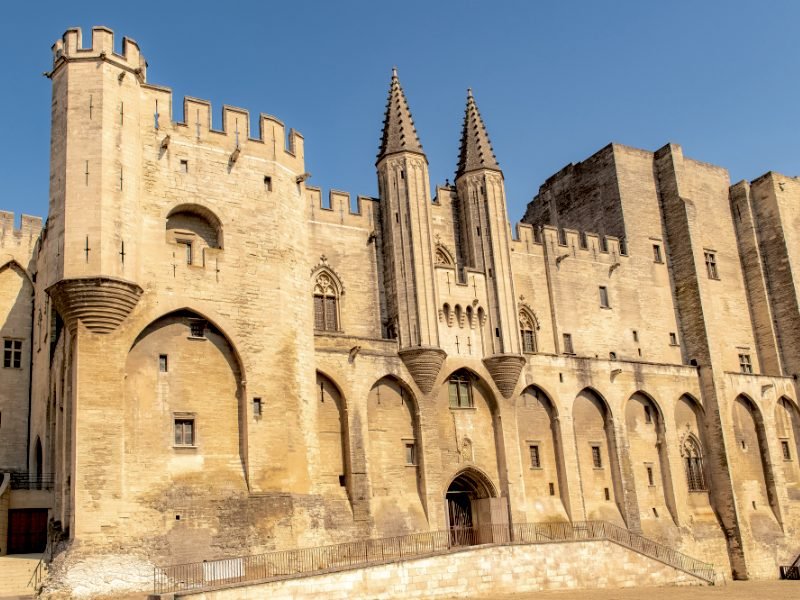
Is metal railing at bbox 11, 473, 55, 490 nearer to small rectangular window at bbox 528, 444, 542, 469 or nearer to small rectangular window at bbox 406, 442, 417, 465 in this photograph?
small rectangular window at bbox 406, 442, 417, 465

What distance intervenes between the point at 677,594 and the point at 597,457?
9229 mm

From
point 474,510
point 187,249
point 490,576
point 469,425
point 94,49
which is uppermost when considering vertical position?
point 94,49

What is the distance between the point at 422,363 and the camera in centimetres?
3259

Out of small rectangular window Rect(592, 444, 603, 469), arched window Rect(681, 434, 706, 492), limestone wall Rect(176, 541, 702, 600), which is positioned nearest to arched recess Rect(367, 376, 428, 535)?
limestone wall Rect(176, 541, 702, 600)

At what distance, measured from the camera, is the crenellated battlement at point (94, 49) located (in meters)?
26.7

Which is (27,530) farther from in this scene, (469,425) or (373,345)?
(469,425)

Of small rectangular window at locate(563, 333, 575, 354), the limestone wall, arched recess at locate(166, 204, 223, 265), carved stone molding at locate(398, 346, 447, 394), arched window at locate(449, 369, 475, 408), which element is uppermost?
arched recess at locate(166, 204, 223, 265)

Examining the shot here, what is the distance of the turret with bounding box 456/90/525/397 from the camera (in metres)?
34.7

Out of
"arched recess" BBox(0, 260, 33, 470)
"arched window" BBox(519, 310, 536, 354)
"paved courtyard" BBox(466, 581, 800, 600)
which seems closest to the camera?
"paved courtyard" BBox(466, 581, 800, 600)

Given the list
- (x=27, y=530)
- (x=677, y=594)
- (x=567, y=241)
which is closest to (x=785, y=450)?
(x=567, y=241)

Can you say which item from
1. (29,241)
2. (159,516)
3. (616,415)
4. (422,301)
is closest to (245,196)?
(422,301)

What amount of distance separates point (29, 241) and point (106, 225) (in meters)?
13.7

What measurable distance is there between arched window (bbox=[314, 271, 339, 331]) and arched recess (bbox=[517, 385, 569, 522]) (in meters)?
8.21

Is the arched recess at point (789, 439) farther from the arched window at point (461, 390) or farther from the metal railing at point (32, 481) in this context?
the metal railing at point (32, 481)
